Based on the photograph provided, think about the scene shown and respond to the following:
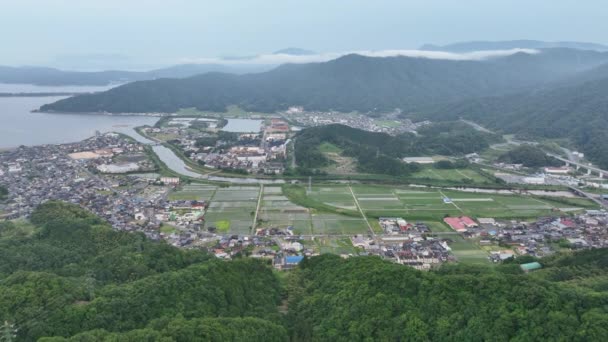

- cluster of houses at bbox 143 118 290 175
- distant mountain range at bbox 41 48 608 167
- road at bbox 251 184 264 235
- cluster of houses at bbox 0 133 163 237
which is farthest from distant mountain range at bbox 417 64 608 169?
cluster of houses at bbox 0 133 163 237

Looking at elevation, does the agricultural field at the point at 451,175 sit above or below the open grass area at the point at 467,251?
above

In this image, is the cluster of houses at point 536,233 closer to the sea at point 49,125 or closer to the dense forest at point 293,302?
the dense forest at point 293,302

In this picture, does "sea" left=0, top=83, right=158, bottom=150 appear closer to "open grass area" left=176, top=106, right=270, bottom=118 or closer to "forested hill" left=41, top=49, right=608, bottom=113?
"forested hill" left=41, top=49, right=608, bottom=113

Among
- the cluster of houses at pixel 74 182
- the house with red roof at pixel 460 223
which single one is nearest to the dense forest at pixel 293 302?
the house with red roof at pixel 460 223

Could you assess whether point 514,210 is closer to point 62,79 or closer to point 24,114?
point 24,114

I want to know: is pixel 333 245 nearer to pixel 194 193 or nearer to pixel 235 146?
pixel 194 193

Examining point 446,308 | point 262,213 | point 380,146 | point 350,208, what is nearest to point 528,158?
point 380,146

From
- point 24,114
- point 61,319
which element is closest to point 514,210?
point 61,319
